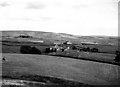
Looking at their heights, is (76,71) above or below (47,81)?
above

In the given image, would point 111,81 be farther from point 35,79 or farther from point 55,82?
point 35,79

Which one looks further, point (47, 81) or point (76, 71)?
point (76, 71)

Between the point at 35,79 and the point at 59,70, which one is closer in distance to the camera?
the point at 35,79

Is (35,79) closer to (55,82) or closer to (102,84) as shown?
(55,82)

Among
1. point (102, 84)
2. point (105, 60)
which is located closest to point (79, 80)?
point (102, 84)

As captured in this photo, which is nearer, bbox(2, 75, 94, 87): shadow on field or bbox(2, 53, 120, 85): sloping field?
bbox(2, 75, 94, 87): shadow on field

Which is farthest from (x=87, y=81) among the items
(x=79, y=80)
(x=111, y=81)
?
(x=111, y=81)

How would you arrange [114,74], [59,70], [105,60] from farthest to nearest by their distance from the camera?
[105,60] → [59,70] → [114,74]

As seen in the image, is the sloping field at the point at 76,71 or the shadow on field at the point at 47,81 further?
the sloping field at the point at 76,71

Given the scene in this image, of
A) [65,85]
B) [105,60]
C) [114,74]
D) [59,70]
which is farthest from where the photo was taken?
[105,60]
